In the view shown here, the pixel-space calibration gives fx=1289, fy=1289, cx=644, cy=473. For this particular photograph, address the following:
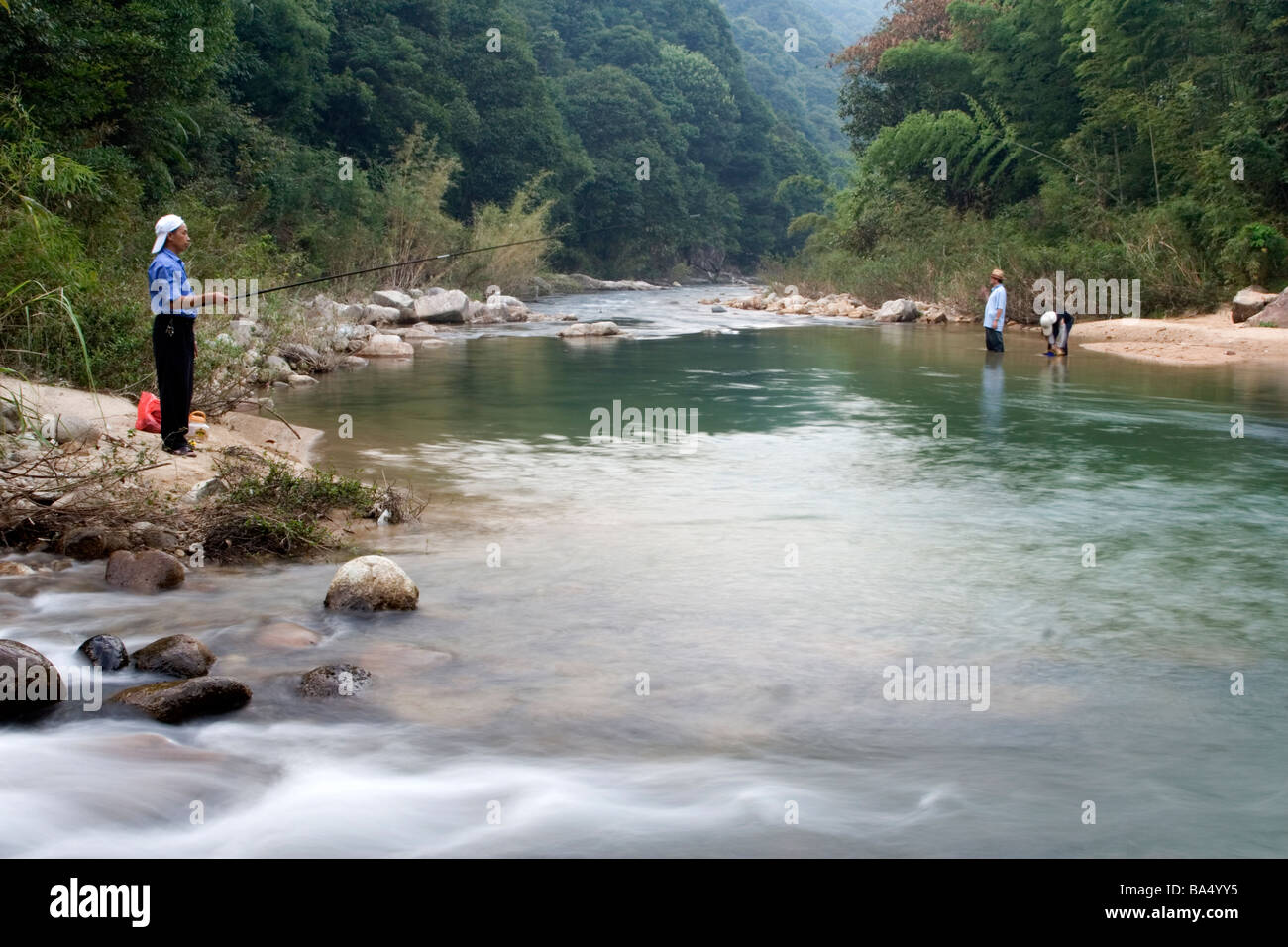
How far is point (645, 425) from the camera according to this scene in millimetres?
14156

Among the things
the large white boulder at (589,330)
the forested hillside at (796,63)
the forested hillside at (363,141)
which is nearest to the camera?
the forested hillside at (363,141)

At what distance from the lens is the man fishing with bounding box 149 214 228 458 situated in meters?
8.61

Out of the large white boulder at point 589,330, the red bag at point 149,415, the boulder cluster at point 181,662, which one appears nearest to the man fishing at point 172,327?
the red bag at point 149,415

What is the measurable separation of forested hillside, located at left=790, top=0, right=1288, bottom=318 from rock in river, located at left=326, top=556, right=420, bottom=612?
2199 centimetres

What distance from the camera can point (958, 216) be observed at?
40.4 meters

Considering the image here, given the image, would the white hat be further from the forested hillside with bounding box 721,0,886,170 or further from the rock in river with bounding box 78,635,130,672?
the forested hillside with bounding box 721,0,886,170

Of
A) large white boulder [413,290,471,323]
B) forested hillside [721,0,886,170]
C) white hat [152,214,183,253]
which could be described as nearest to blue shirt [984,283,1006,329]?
large white boulder [413,290,471,323]

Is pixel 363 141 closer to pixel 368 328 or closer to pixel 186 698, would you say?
pixel 368 328

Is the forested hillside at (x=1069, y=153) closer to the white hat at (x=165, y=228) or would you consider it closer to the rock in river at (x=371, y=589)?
the white hat at (x=165, y=228)

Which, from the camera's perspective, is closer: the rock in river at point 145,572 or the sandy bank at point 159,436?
the rock in river at point 145,572

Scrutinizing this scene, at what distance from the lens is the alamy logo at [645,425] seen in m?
13.1
